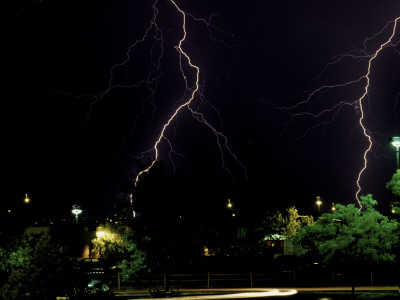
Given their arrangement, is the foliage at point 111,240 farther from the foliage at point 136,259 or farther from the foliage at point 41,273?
the foliage at point 41,273

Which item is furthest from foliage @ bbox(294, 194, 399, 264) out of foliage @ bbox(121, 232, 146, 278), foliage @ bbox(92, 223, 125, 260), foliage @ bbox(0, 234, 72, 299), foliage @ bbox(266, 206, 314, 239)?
foliage @ bbox(266, 206, 314, 239)

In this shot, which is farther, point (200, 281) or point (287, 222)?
point (287, 222)

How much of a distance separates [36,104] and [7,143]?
6449mm

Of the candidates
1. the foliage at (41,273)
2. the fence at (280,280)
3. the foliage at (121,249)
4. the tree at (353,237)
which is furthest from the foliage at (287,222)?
the foliage at (41,273)

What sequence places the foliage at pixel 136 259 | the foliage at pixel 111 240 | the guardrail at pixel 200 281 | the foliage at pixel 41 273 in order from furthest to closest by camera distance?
the foliage at pixel 111 240
the guardrail at pixel 200 281
the foliage at pixel 136 259
the foliage at pixel 41 273

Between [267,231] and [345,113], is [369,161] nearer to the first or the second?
[345,113]

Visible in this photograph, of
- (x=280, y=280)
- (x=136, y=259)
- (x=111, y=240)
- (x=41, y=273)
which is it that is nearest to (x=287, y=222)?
(x=111, y=240)

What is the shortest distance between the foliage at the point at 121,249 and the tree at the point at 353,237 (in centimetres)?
575

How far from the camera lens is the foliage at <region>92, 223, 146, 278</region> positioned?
1738 cm

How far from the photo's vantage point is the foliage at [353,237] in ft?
47.3

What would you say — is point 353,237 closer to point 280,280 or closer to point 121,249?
point 280,280

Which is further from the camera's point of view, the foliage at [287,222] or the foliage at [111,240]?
the foliage at [287,222]

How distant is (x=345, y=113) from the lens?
57.8 m

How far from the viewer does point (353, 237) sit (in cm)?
1475
